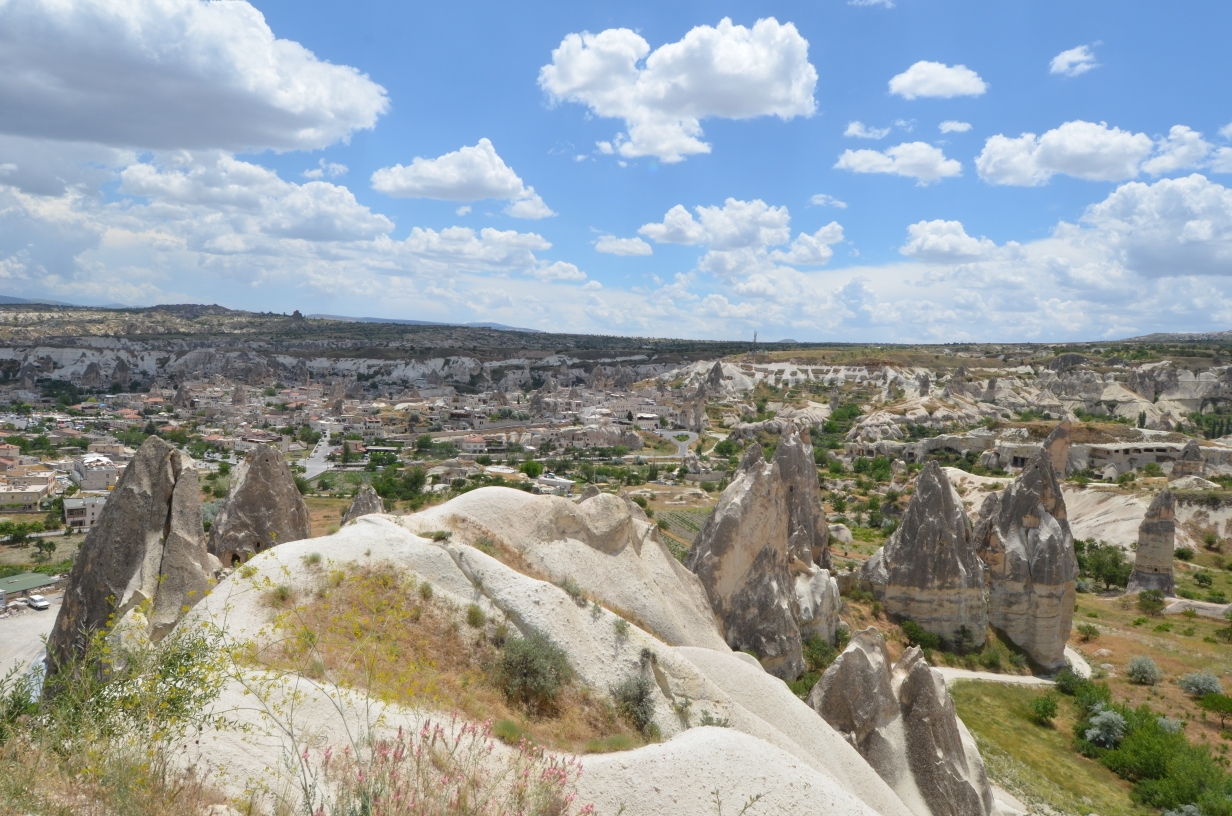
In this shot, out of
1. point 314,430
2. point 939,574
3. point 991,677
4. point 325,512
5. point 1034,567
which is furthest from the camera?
point 314,430

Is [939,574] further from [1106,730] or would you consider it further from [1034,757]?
[1034,757]

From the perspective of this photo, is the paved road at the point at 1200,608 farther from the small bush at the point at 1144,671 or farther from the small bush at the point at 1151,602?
the small bush at the point at 1144,671

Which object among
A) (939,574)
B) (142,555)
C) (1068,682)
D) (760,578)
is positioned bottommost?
(1068,682)

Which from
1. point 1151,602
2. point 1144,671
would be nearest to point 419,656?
point 1144,671

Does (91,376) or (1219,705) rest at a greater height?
(91,376)

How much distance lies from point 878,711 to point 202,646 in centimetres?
1100

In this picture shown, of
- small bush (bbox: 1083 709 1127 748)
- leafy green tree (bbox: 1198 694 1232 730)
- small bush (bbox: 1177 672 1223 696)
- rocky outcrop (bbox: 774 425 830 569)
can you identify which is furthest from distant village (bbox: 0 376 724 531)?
leafy green tree (bbox: 1198 694 1232 730)

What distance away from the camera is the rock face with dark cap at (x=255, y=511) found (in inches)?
604

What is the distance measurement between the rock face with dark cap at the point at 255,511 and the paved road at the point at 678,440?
63.3m

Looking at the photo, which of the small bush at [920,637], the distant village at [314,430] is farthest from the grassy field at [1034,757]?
the distant village at [314,430]

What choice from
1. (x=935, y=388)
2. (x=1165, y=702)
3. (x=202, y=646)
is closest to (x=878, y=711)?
(x=202, y=646)

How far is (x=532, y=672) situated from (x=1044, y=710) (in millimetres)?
17476

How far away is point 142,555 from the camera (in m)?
10.2

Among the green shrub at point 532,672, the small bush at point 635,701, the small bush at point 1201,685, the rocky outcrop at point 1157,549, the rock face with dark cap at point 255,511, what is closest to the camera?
the green shrub at point 532,672
